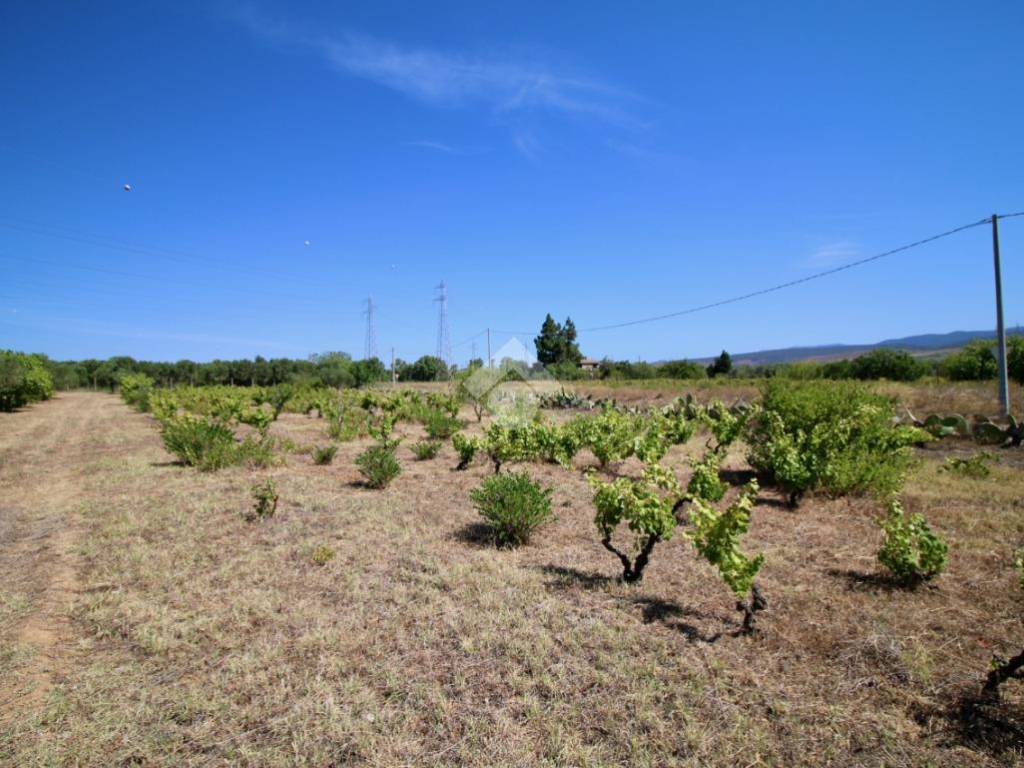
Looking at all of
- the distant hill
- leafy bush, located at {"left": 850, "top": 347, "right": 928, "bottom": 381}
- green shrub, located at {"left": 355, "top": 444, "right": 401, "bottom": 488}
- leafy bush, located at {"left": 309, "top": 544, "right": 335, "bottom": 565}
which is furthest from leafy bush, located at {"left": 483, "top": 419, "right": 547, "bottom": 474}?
the distant hill

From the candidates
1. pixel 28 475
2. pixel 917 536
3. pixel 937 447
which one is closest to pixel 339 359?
pixel 28 475

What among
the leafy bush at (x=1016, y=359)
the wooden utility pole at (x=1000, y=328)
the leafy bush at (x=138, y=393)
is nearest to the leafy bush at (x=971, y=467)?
the wooden utility pole at (x=1000, y=328)

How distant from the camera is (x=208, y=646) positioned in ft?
12.3

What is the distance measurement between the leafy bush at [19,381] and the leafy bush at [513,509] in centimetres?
3045

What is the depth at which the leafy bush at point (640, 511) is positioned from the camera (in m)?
4.38

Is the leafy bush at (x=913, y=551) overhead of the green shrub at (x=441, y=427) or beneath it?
beneath

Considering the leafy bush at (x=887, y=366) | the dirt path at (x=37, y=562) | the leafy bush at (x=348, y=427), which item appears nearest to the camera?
the dirt path at (x=37, y=562)

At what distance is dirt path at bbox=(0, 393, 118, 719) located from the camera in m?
3.48

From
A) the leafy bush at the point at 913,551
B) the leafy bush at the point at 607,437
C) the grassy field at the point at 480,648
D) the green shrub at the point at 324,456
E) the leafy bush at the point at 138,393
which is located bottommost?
the grassy field at the point at 480,648

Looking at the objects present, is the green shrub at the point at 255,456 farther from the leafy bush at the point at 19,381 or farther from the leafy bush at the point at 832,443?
the leafy bush at the point at 19,381

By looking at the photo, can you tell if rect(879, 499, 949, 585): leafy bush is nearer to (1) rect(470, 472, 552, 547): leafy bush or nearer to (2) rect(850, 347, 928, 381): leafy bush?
(1) rect(470, 472, 552, 547): leafy bush

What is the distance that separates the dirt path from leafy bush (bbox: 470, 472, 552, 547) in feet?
12.2

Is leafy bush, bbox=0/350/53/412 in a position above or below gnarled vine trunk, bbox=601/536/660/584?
above

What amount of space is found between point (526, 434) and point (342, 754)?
758 centimetres
